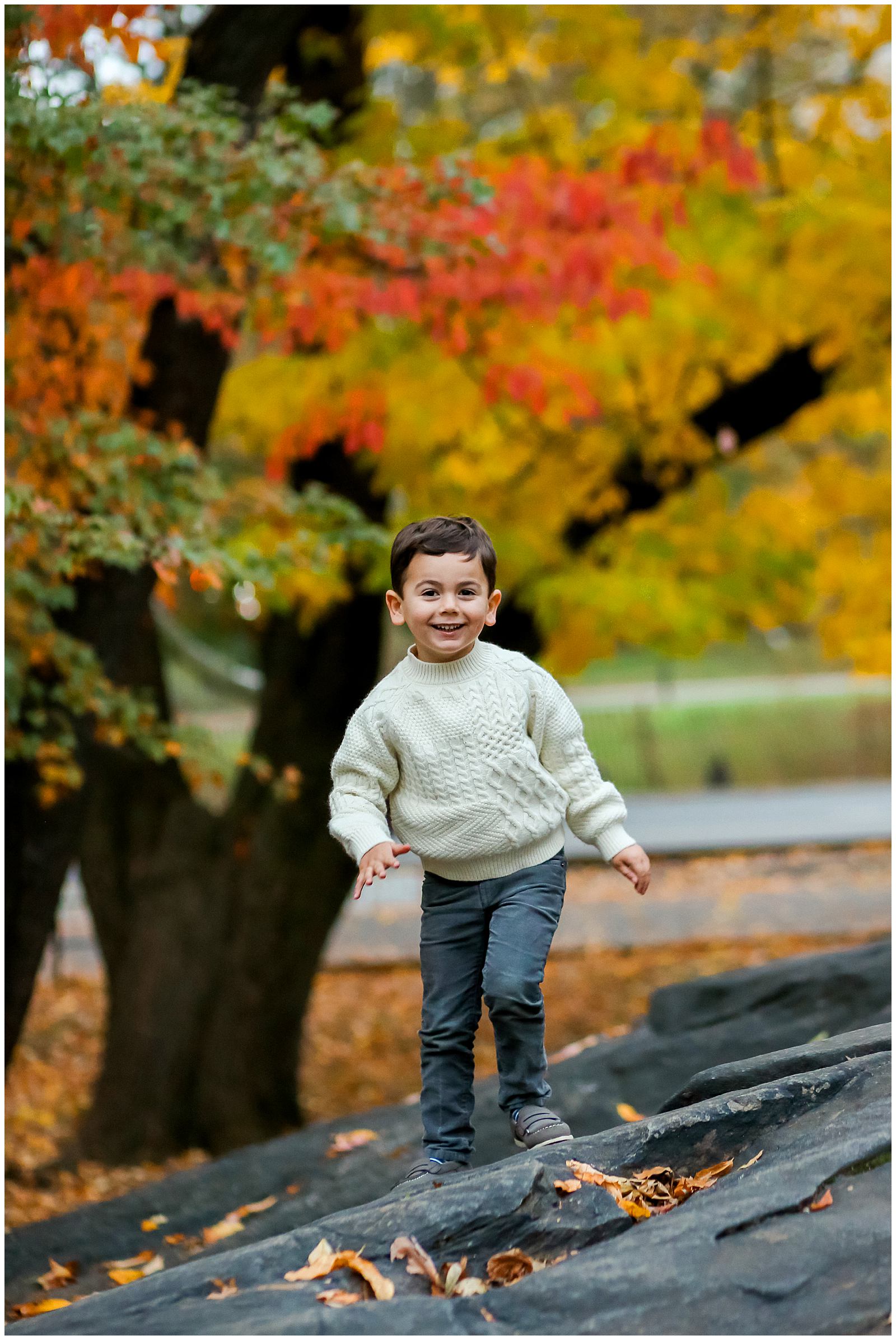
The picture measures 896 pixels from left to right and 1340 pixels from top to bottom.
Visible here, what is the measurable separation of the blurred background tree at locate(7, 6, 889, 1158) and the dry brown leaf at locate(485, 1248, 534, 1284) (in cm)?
205

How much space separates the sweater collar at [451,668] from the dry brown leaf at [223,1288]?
129cm

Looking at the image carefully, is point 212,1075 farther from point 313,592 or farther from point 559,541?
point 559,541

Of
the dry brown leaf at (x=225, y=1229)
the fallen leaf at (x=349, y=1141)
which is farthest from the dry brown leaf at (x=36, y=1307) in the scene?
the fallen leaf at (x=349, y=1141)

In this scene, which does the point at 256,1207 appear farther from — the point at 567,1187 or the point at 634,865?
the point at 634,865

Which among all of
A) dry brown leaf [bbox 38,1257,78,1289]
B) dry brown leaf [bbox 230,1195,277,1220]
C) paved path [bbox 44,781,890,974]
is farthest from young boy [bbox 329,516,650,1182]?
paved path [bbox 44,781,890,974]

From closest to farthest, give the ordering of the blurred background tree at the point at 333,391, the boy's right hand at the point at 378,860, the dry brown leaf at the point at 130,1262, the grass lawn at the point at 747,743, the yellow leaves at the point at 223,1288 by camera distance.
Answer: the yellow leaves at the point at 223,1288
the boy's right hand at the point at 378,860
the dry brown leaf at the point at 130,1262
the blurred background tree at the point at 333,391
the grass lawn at the point at 747,743

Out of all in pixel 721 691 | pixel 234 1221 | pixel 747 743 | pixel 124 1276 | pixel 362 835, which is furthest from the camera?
pixel 721 691

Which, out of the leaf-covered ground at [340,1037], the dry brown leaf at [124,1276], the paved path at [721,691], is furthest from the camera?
the paved path at [721,691]

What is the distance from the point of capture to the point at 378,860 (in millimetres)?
2750

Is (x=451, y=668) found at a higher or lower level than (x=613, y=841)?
higher

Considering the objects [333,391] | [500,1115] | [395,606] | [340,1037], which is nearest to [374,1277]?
[395,606]

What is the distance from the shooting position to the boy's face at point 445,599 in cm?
286

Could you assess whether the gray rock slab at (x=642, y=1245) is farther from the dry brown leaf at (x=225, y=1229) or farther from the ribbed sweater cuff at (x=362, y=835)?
the dry brown leaf at (x=225, y=1229)

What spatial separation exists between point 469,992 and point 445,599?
0.90 meters
